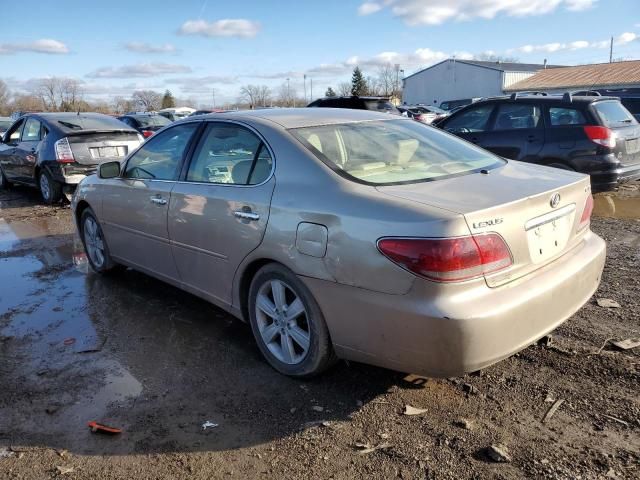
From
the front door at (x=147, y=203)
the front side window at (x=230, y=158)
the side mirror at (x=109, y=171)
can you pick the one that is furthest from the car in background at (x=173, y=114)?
the front side window at (x=230, y=158)

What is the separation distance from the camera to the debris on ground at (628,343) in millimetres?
3451

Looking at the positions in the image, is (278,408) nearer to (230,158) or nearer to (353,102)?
(230,158)

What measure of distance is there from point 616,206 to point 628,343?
5259mm

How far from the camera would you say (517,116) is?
8.30 meters

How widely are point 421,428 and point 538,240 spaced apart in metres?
1.14

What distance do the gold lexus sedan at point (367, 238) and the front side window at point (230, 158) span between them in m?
0.01

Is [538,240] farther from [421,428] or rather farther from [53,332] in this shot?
[53,332]

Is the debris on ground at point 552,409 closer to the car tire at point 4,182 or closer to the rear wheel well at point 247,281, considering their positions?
the rear wheel well at point 247,281

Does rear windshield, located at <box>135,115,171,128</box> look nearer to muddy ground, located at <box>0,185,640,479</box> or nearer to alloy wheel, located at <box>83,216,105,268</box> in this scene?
alloy wheel, located at <box>83,216,105,268</box>

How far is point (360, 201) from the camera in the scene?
108 inches

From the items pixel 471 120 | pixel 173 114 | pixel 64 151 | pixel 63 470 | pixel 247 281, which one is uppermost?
pixel 173 114

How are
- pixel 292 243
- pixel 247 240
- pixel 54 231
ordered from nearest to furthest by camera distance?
pixel 292 243 → pixel 247 240 → pixel 54 231

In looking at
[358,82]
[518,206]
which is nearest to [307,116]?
[518,206]

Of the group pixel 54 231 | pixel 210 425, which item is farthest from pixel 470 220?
pixel 54 231
